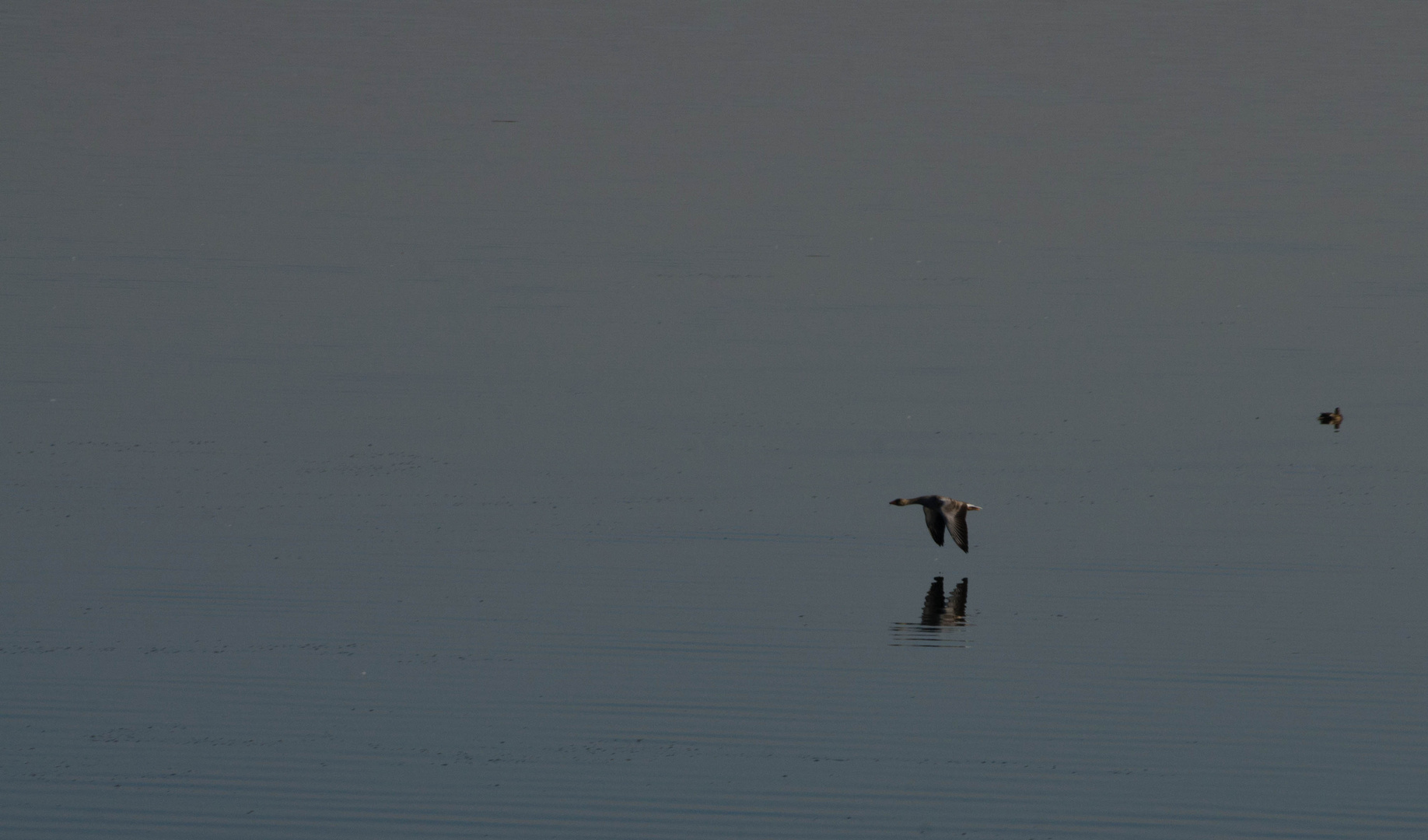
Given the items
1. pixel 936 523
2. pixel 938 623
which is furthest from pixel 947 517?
pixel 938 623

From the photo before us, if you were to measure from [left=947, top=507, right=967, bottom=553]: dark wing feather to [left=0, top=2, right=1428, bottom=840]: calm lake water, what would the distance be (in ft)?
1.38

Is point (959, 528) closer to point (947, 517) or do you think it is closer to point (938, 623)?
point (947, 517)

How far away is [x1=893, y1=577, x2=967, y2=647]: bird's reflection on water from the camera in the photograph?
2708 centimetres

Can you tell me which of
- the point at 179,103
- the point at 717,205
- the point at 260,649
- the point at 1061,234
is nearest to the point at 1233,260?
the point at 1061,234

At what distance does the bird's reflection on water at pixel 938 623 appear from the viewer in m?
27.1

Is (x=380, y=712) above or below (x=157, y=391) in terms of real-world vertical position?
below

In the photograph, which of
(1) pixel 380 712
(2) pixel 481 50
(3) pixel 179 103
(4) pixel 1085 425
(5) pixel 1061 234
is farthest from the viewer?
(2) pixel 481 50

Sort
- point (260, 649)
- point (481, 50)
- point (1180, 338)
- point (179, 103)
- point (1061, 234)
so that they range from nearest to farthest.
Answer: point (260, 649)
point (1180, 338)
point (1061, 234)
point (179, 103)
point (481, 50)

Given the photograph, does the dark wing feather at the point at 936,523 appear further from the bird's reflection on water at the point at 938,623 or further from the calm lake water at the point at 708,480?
the bird's reflection on water at the point at 938,623

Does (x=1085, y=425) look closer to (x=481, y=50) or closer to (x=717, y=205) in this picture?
(x=717, y=205)

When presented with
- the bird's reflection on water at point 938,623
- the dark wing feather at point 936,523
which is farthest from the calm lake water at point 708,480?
the dark wing feather at point 936,523

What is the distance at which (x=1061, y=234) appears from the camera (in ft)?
167

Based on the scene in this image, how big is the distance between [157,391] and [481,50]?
174 feet

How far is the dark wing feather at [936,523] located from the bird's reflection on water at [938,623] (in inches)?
45.6
